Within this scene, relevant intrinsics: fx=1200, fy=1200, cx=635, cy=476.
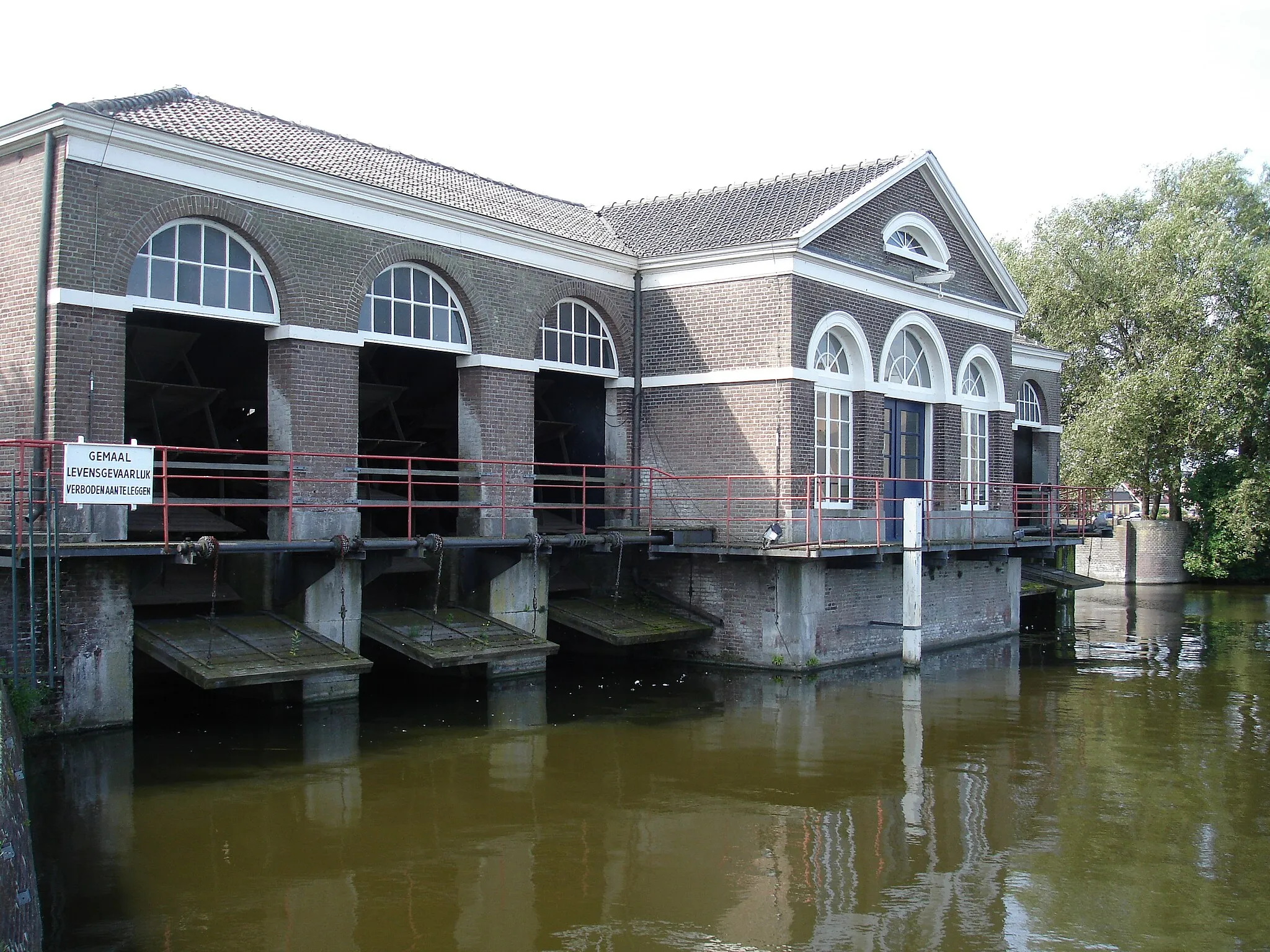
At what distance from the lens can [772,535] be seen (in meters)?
16.0

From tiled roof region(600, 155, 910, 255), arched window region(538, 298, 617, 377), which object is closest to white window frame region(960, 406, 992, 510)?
tiled roof region(600, 155, 910, 255)

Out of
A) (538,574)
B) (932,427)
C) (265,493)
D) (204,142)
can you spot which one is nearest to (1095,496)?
(932,427)

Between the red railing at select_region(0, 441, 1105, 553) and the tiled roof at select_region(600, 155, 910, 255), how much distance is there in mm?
3529

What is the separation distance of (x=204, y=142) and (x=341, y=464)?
379cm

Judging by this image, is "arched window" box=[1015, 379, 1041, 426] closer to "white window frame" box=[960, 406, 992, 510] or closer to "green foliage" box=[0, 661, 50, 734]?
"white window frame" box=[960, 406, 992, 510]

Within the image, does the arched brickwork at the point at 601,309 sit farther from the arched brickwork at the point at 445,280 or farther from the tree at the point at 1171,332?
the tree at the point at 1171,332

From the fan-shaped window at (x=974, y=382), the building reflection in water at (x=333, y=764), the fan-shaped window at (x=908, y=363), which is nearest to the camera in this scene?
the building reflection in water at (x=333, y=764)

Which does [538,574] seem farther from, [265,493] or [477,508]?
[265,493]

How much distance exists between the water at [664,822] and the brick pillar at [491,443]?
6.95ft

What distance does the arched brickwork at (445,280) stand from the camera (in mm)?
14258

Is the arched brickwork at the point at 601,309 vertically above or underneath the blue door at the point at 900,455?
above

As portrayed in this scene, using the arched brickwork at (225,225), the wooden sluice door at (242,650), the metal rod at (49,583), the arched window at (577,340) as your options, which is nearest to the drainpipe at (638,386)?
the arched window at (577,340)

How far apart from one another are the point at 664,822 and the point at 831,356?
33.0 ft

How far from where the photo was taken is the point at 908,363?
19766mm
